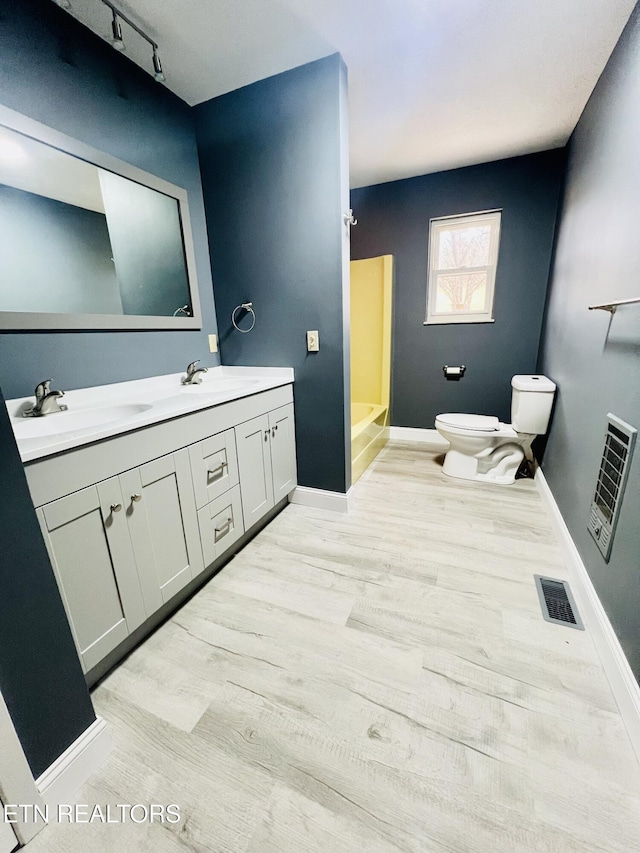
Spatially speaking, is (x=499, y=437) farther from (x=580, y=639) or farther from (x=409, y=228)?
(x=409, y=228)

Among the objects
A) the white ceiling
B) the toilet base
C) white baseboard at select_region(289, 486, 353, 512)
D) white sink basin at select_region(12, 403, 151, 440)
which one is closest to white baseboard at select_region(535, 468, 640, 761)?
the toilet base

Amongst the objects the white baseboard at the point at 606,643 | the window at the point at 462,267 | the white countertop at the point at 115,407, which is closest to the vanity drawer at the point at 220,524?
the white countertop at the point at 115,407

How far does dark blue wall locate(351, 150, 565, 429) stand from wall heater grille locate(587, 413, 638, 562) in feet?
5.80

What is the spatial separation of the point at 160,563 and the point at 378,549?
1.08 metres

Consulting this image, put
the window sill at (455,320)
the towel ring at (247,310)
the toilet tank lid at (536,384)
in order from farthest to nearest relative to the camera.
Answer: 1. the window sill at (455,320)
2. the toilet tank lid at (536,384)
3. the towel ring at (247,310)

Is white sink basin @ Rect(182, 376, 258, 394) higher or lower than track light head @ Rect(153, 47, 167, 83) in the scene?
lower

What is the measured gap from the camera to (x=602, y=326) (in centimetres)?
156

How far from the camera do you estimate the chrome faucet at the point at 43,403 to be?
131 centimetres

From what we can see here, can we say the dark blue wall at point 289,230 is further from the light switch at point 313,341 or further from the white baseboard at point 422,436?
the white baseboard at point 422,436

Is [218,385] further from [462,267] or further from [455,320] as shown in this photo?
[462,267]

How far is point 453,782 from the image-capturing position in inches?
34.1

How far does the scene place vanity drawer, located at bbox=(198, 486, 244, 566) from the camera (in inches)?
59.0

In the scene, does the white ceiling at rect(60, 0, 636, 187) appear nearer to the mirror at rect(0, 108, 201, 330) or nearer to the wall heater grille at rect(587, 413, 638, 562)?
the mirror at rect(0, 108, 201, 330)

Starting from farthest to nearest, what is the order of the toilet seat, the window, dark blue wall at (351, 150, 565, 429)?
the window
dark blue wall at (351, 150, 565, 429)
the toilet seat
